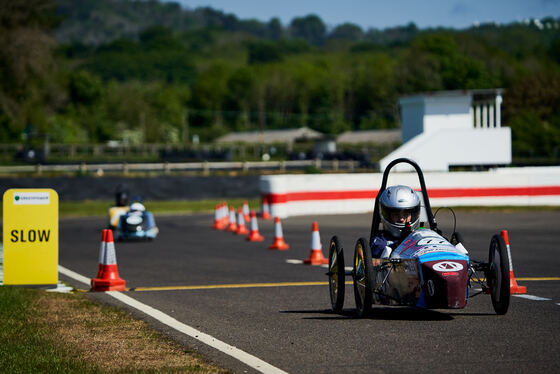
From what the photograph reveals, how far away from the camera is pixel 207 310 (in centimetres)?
1089

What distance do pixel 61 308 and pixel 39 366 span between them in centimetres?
383

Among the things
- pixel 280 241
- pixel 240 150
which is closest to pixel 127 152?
pixel 240 150

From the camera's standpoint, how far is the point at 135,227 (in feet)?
76.5

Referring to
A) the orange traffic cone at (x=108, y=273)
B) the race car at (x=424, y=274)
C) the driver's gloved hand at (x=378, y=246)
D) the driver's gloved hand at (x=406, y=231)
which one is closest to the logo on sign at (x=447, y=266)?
the race car at (x=424, y=274)

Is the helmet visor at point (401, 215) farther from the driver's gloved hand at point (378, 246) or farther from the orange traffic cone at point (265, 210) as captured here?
the orange traffic cone at point (265, 210)

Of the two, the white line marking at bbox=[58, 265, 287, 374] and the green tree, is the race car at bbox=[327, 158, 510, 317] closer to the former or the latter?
the white line marking at bbox=[58, 265, 287, 374]

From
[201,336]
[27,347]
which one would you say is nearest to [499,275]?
[201,336]

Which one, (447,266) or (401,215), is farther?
(401,215)

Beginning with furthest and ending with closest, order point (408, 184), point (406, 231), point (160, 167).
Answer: point (160, 167) < point (408, 184) < point (406, 231)

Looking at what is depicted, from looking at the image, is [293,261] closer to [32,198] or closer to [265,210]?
[32,198]

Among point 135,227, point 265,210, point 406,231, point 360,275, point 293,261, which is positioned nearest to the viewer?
point 360,275

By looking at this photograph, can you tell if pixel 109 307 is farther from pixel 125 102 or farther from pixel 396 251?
pixel 125 102

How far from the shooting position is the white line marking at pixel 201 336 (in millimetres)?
7405

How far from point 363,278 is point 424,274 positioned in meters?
0.90
